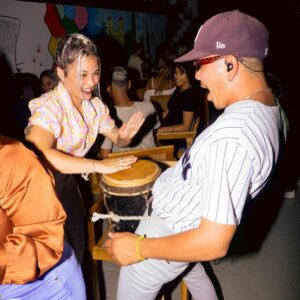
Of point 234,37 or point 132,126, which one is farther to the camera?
point 132,126

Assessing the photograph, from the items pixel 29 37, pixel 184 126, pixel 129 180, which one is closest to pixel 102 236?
pixel 129 180

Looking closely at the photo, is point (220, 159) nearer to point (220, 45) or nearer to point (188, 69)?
point (220, 45)

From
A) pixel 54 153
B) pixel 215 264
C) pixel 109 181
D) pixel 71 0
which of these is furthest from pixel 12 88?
pixel 215 264

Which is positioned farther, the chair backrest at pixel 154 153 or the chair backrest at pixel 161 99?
the chair backrest at pixel 161 99

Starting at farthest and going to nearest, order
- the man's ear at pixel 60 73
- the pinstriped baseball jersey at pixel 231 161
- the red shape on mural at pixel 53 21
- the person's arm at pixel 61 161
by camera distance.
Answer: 1. the red shape on mural at pixel 53 21
2. the man's ear at pixel 60 73
3. the person's arm at pixel 61 161
4. the pinstriped baseball jersey at pixel 231 161

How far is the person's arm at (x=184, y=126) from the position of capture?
3.64m

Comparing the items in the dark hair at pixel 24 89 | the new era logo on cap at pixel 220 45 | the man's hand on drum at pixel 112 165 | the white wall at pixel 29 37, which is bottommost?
the man's hand on drum at pixel 112 165

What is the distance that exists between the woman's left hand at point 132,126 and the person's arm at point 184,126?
4.69 ft

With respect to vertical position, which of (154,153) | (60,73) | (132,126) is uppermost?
(60,73)

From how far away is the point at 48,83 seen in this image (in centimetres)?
426

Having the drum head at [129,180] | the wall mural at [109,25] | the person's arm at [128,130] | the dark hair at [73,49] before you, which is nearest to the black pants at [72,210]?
the drum head at [129,180]

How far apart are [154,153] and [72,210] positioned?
0.75 metres

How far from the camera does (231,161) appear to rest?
91 centimetres

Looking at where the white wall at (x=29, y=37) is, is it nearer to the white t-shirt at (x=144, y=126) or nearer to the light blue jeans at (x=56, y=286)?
Result: the white t-shirt at (x=144, y=126)
